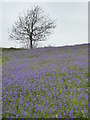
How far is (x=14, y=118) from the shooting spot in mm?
6254

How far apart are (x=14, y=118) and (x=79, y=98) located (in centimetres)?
225

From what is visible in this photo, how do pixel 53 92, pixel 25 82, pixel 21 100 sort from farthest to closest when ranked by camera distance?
pixel 25 82, pixel 53 92, pixel 21 100

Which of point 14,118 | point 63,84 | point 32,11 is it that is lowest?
point 14,118

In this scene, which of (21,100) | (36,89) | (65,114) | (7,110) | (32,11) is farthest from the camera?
(32,11)

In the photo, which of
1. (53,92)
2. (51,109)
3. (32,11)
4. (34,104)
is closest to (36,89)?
(53,92)

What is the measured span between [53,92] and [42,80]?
2.29 m

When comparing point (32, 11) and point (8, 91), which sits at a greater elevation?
point (32, 11)

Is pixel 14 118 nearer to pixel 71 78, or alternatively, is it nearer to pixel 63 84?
pixel 63 84

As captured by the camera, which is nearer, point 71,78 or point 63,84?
point 63,84

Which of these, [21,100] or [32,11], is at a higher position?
[32,11]

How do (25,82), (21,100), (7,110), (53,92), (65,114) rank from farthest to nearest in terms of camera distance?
(25,82)
(53,92)
(21,100)
(7,110)
(65,114)

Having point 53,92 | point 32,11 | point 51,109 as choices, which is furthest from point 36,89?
point 32,11

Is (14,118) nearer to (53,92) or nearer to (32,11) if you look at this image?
(53,92)

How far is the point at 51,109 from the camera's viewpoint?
21.1ft
